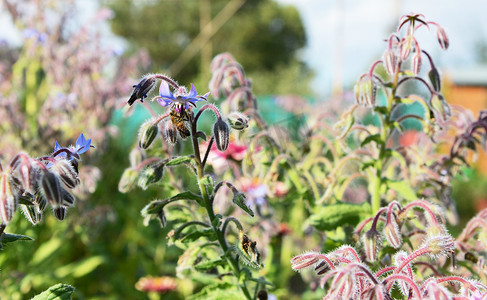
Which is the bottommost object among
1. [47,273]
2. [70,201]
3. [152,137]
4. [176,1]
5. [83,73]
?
[70,201]

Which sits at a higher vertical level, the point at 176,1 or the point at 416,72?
the point at 176,1

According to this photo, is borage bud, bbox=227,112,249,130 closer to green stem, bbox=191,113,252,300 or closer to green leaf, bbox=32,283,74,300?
green stem, bbox=191,113,252,300

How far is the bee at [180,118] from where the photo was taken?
43.8 inches

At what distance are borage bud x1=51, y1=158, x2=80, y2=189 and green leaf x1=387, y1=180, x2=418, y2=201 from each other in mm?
832

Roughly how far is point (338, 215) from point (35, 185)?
768mm

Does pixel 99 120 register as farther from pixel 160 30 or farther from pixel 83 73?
pixel 160 30

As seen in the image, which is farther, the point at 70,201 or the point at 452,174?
the point at 452,174

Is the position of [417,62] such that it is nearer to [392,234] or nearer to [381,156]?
[381,156]

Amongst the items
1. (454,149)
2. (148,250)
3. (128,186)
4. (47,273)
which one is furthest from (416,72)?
(148,250)

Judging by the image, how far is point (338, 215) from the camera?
1.39m

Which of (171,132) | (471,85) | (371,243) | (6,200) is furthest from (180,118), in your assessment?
(471,85)

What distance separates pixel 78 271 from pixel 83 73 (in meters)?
1.24

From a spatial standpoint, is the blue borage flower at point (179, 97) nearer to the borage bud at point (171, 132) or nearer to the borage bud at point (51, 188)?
the borage bud at point (171, 132)

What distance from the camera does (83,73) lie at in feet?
10.5
